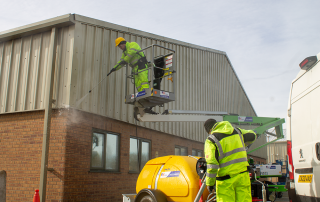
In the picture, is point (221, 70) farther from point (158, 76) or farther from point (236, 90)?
point (158, 76)

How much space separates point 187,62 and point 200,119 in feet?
23.3

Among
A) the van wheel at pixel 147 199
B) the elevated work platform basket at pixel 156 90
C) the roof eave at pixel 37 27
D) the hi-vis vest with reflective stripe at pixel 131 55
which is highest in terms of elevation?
the roof eave at pixel 37 27

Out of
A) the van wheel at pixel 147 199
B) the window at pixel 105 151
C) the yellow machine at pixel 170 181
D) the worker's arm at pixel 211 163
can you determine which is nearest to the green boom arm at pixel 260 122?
the window at pixel 105 151

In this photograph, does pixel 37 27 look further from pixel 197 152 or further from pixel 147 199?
pixel 197 152

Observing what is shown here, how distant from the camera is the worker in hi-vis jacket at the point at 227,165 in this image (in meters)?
4.73

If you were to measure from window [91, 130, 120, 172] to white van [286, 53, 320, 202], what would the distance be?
241 inches

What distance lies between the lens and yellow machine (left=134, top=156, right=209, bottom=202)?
5953mm

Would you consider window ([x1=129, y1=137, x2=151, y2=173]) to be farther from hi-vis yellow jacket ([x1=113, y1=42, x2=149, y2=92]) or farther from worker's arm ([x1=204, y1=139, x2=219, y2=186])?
worker's arm ([x1=204, y1=139, x2=219, y2=186])

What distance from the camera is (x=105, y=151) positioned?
33.4ft

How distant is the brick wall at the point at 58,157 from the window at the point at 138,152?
3.70 ft

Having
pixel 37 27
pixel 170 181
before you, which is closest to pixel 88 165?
pixel 170 181

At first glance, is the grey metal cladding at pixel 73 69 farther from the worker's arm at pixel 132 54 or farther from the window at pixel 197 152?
the window at pixel 197 152

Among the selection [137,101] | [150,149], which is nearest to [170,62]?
[137,101]

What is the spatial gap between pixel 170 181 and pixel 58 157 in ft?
12.6
